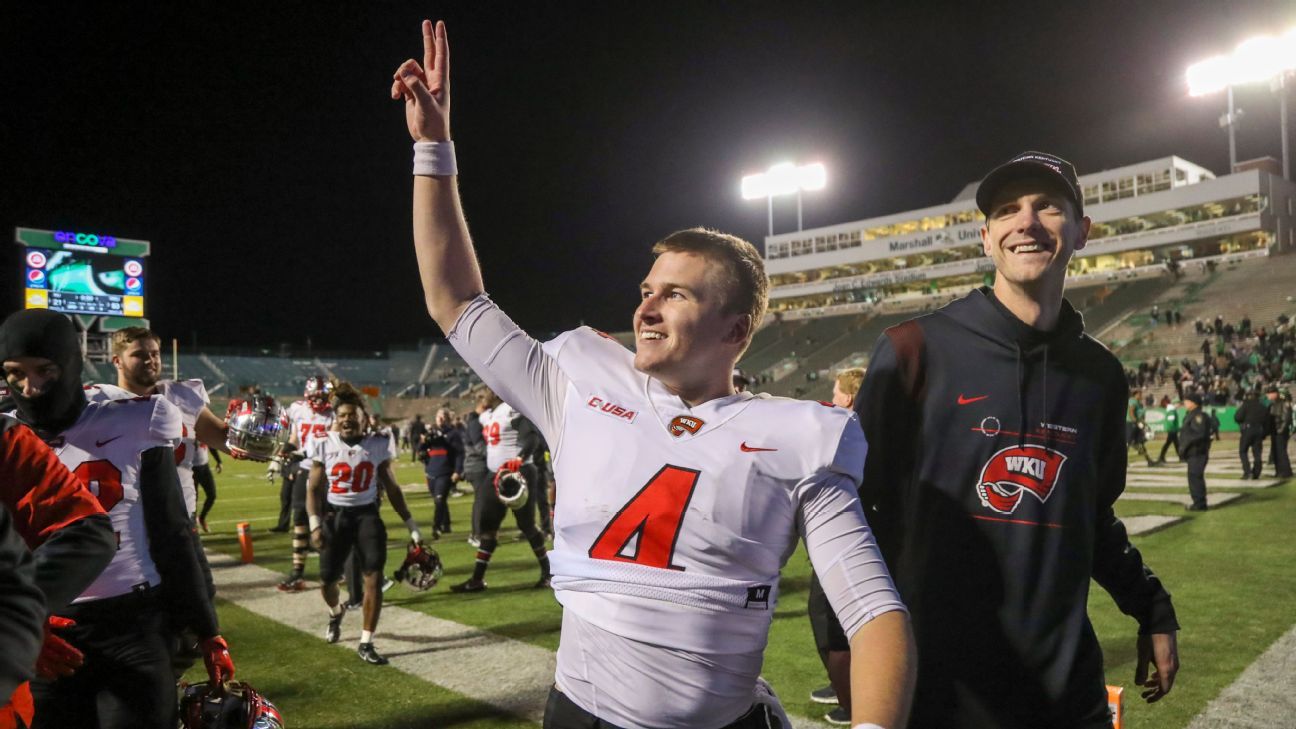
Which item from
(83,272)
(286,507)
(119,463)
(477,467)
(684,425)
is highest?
(83,272)

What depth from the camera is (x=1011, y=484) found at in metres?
2.18

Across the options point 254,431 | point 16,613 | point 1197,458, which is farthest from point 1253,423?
point 16,613

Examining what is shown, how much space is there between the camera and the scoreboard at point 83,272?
28.7m

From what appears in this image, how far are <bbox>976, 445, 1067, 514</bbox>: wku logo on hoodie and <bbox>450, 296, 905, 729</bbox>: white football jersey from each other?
669 millimetres

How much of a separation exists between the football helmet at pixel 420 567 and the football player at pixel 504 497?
1.14 meters

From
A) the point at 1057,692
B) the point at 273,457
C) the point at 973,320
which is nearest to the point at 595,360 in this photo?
the point at 973,320

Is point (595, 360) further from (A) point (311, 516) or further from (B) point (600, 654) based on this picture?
(A) point (311, 516)

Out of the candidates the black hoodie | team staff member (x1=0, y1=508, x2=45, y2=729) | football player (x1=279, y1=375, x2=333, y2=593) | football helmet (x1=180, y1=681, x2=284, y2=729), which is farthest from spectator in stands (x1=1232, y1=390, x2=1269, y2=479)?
team staff member (x1=0, y1=508, x2=45, y2=729)

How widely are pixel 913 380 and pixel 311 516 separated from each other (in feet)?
19.5

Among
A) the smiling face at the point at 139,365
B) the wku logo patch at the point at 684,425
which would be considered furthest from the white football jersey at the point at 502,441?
the wku logo patch at the point at 684,425

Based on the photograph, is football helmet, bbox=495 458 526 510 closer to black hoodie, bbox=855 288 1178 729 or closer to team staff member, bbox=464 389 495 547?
team staff member, bbox=464 389 495 547

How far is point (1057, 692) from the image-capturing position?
2076mm

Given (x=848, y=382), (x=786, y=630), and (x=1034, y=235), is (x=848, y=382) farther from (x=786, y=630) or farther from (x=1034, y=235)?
(x=1034, y=235)

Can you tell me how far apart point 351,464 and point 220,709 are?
12.6 feet
